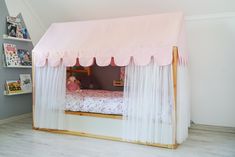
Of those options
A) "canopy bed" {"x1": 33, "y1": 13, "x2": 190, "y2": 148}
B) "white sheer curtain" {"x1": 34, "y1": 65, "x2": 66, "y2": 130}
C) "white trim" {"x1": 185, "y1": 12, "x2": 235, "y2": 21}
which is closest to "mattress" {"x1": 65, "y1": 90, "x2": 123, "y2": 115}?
"canopy bed" {"x1": 33, "y1": 13, "x2": 190, "y2": 148}

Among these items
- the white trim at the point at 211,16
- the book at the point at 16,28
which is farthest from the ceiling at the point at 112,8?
the book at the point at 16,28

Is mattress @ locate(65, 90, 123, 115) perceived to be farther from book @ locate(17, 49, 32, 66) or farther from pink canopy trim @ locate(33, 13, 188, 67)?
book @ locate(17, 49, 32, 66)

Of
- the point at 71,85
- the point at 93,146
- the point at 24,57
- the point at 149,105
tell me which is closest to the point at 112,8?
the point at 71,85

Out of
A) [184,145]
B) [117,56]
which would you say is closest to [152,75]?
[117,56]

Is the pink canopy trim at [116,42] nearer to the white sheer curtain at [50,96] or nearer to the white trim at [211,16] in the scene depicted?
the white sheer curtain at [50,96]

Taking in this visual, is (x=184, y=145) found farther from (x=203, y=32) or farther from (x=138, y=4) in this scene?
(x=138, y=4)

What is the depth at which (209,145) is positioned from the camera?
→ 3223mm

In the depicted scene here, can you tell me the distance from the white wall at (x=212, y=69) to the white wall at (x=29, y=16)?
305 centimetres

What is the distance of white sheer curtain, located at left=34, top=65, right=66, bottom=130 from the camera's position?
3680 millimetres

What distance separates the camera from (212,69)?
4121 mm

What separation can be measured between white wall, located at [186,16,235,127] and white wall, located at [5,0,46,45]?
3.05 m

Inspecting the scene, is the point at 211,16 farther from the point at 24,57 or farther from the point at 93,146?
the point at 24,57

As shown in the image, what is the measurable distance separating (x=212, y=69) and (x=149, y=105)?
1689 mm

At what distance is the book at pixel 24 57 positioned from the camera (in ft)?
14.9
